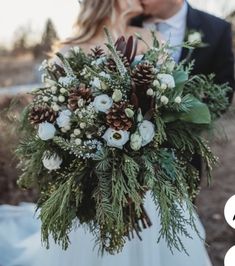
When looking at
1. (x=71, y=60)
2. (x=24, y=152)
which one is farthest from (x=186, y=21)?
(x=24, y=152)

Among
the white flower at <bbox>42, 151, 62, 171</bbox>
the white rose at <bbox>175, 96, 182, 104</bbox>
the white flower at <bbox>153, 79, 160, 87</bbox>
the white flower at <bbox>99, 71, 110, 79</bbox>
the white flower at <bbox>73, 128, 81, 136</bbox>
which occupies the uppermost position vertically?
the white flower at <bbox>99, 71, 110, 79</bbox>

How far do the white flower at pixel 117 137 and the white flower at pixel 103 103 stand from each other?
8 cm

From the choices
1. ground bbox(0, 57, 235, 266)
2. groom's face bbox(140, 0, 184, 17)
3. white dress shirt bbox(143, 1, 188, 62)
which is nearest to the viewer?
groom's face bbox(140, 0, 184, 17)

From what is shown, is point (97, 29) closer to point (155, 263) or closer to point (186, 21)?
point (186, 21)

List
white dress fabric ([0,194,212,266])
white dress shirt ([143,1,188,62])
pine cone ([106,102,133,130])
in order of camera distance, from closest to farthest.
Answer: pine cone ([106,102,133,130]) < white dress fabric ([0,194,212,266]) < white dress shirt ([143,1,188,62])

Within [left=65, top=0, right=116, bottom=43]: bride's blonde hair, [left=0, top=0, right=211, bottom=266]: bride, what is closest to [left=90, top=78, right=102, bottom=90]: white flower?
[left=0, top=0, right=211, bottom=266]: bride

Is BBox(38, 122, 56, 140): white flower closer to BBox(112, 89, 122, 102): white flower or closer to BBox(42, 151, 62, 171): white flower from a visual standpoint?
BBox(42, 151, 62, 171): white flower

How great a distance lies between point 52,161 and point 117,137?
32 cm

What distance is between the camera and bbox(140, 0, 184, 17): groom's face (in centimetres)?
315

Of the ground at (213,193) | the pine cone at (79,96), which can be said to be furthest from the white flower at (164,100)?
the ground at (213,193)

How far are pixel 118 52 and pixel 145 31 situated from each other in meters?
0.83

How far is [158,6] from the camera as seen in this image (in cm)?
322

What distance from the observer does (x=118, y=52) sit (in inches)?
86.4

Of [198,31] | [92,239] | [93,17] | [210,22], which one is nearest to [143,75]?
[92,239]
